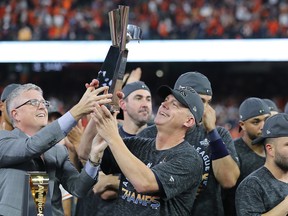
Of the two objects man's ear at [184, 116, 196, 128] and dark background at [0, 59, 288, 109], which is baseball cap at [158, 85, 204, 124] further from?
dark background at [0, 59, 288, 109]

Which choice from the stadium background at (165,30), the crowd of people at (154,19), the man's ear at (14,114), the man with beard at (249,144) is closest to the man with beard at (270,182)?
the man with beard at (249,144)

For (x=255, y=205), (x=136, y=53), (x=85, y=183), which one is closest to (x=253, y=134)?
(x=255, y=205)

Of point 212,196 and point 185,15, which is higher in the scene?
point 185,15

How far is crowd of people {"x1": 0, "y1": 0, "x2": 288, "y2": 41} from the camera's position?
17.1 m

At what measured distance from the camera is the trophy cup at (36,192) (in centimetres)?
354

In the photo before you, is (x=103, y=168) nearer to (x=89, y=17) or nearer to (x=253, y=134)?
(x=253, y=134)

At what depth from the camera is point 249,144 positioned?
5.04 meters

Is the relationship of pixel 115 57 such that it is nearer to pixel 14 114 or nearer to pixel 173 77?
pixel 14 114

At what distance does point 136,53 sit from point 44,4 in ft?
15.5

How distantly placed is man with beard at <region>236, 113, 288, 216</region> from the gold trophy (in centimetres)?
112

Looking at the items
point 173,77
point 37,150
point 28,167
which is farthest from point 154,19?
point 37,150

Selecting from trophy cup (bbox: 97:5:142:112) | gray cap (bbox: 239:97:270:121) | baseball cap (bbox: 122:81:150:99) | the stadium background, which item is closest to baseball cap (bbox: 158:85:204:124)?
trophy cup (bbox: 97:5:142:112)

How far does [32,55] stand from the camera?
1680 cm

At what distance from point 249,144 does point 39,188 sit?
198 centimetres
